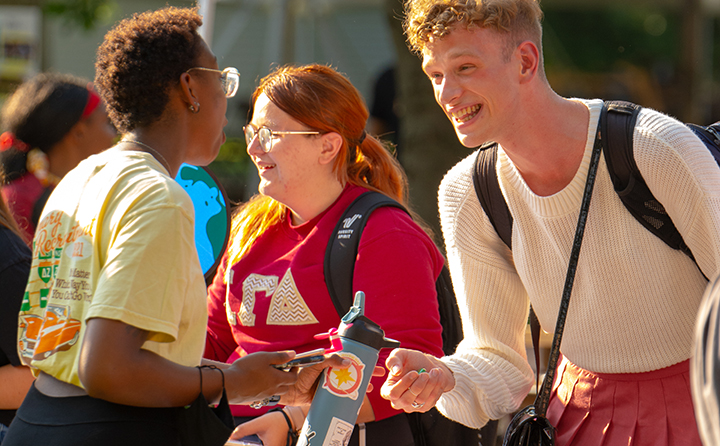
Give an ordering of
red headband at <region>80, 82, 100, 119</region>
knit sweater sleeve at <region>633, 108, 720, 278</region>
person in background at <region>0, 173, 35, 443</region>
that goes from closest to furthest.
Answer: knit sweater sleeve at <region>633, 108, 720, 278</region> < person in background at <region>0, 173, 35, 443</region> < red headband at <region>80, 82, 100, 119</region>

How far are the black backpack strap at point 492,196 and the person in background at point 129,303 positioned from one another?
691mm

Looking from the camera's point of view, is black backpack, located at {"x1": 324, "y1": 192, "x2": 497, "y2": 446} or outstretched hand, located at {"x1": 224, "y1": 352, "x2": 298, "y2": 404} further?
black backpack, located at {"x1": 324, "y1": 192, "x2": 497, "y2": 446}

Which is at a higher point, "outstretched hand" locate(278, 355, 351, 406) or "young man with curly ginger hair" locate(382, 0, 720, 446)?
"young man with curly ginger hair" locate(382, 0, 720, 446)

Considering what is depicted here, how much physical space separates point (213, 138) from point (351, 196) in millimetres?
844

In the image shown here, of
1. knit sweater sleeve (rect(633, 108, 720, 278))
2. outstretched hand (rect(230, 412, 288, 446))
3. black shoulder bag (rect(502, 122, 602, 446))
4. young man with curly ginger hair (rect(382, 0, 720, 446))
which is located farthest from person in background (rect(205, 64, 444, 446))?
→ knit sweater sleeve (rect(633, 108, 720, 278))

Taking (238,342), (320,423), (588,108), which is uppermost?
(588,108)

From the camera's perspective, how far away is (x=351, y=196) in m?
3.09

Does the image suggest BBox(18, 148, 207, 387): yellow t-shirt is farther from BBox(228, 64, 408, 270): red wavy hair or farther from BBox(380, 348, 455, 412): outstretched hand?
BBox(228, 64, 408, 270): red wavy hair

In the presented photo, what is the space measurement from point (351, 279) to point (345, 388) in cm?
74

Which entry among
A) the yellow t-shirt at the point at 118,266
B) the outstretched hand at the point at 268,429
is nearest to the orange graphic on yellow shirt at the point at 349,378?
the yellow t-shirt at the point at 118,266

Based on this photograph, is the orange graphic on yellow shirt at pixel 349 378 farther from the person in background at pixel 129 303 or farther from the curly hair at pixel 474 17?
the curly hair at pixel 474 17

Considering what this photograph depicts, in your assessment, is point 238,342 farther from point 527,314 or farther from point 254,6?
point 254,6

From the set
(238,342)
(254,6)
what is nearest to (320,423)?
(238,342)

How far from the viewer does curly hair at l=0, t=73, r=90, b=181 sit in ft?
14.0
